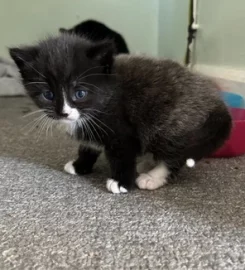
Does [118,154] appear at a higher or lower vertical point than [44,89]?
lower

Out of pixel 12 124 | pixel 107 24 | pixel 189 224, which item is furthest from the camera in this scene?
pixel 107 24

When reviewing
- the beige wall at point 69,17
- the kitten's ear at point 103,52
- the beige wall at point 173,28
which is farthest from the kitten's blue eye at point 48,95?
the beige wall at point 69,17

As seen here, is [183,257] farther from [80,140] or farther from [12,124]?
[12,124]

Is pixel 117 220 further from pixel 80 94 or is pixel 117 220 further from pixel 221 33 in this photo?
pixel 221 33

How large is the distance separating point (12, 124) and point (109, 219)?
1001mm

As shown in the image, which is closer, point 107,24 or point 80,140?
point 80,140

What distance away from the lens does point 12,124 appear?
1.75 metres

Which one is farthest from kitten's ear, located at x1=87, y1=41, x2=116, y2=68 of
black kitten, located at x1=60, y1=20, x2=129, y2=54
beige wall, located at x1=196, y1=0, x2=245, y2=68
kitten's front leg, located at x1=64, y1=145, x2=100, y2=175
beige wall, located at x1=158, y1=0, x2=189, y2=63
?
black kitten, located at x1=60, y1=20, x2=129, y2=54

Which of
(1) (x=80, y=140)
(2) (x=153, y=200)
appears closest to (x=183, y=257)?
(2) (x=153, y=200)

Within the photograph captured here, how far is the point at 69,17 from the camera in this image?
2602 mm

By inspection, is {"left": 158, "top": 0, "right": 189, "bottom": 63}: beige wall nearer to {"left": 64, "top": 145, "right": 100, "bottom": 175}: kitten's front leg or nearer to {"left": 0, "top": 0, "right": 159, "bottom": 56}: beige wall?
{"left": 0, "top": 0, "right": 159, "bottom": 56}: beige wall

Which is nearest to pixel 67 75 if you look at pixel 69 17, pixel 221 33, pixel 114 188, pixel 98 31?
pixel 114 188

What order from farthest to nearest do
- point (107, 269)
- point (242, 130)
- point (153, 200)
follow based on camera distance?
1. point (242, 130)
2. point (153, 200)
3. point (107, 269)

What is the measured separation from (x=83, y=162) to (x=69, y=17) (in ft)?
5.45
